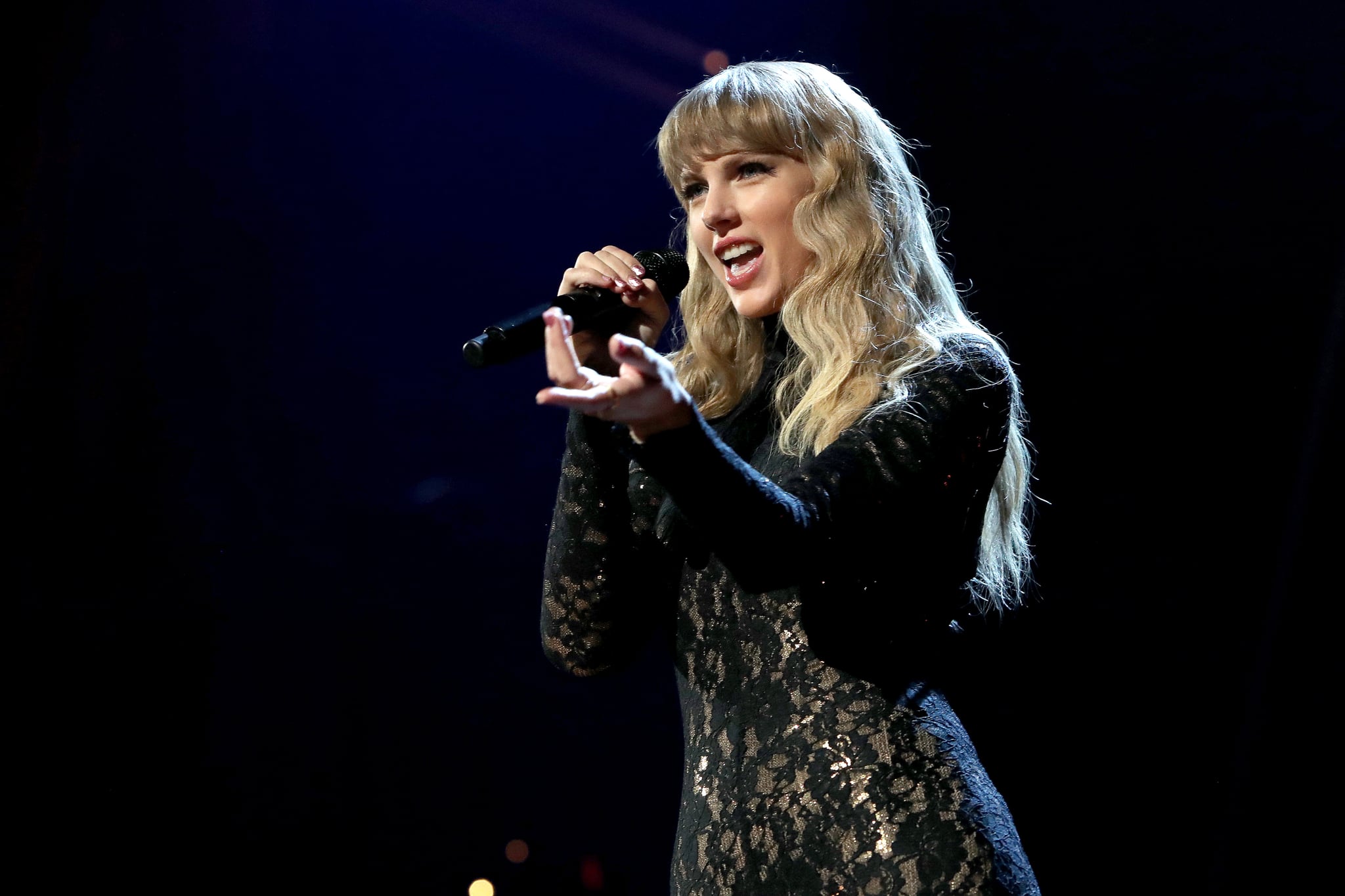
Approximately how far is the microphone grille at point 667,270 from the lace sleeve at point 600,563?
0.67ft

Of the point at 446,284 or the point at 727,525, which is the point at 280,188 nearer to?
the point at 446,284

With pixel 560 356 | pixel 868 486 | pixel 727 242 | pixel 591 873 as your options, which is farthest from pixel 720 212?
pixel 591 873

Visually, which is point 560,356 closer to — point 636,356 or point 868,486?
point 636,356

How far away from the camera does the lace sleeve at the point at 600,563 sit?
4.06 feet

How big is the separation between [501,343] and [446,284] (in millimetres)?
1110

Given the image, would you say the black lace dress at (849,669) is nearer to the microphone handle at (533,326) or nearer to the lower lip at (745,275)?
the microphone handle at (533,326)

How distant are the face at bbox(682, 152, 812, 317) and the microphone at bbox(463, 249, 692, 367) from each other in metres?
0.07

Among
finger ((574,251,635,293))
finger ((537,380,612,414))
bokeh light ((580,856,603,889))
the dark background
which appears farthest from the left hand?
bokeh light ((580,856,603,889))

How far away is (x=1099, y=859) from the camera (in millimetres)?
1941

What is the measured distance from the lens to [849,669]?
1.08 meters

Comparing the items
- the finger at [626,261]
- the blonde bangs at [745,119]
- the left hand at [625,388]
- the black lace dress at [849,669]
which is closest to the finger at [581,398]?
the left hand at [625,388]

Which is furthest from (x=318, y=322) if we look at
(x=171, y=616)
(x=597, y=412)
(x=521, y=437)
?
(x=597, y=412)

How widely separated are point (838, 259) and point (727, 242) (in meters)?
0.14

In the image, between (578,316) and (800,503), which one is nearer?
(800,503)
